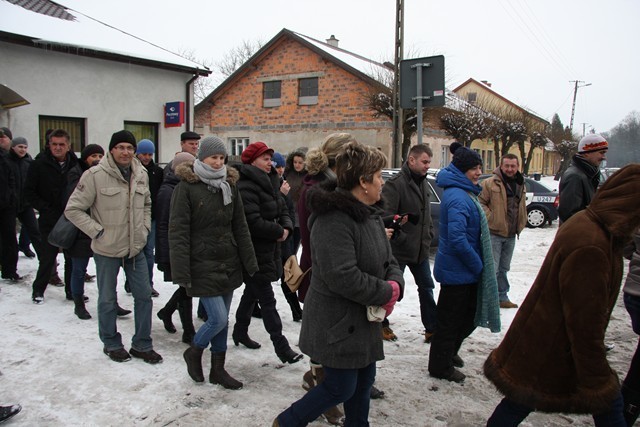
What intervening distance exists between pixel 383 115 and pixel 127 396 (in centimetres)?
1887

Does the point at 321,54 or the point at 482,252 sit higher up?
the point at 321,54

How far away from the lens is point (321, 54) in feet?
75.9

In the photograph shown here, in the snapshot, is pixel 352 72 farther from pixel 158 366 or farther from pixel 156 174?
pixel 158 366

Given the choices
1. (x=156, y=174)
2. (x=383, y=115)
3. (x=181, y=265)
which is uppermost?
(x=383, y=115)

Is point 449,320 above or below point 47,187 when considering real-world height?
below

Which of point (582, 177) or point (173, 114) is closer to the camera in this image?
point (582, 177)

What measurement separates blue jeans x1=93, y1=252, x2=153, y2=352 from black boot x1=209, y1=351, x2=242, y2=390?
788 mm

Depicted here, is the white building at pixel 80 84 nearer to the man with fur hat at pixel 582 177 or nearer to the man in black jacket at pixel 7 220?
the man in black jacket at pixel 7 220

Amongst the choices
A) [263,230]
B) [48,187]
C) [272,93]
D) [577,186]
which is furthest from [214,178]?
[272,93]

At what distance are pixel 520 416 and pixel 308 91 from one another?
22366 mm

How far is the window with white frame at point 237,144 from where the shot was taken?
2594 centimetres

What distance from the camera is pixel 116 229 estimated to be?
4.25 metres

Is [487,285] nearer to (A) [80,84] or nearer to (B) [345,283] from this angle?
(B) [345,283]

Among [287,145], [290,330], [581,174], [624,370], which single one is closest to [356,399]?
[290,330]
